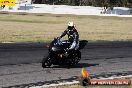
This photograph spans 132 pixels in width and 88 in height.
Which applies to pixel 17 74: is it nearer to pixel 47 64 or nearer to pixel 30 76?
pixel 30 76

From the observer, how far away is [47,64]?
15.7 metres

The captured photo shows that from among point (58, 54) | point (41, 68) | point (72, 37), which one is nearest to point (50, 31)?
point (72, 37)

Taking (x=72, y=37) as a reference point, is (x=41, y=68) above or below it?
below

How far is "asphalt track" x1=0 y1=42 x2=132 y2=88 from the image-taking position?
1323cm

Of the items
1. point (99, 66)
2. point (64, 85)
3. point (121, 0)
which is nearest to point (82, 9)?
point (121, 0)

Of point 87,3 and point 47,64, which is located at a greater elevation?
point 47,64

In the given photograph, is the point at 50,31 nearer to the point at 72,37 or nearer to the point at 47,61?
the point at 72,37

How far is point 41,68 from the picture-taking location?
1563 cm

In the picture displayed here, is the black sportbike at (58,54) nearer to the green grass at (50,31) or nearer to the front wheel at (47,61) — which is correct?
the front wheel at (47,61)

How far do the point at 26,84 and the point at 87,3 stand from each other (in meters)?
105

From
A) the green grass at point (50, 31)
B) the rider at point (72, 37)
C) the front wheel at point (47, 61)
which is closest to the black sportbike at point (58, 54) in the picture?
the front wheel at point (47, 61)

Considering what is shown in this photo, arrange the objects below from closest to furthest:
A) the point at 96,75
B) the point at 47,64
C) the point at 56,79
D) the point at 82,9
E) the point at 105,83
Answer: the point at 105,83, the point at 56,79, the point at 96,75, the point at 47,64, the point at 82,9

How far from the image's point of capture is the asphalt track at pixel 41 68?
521 inches

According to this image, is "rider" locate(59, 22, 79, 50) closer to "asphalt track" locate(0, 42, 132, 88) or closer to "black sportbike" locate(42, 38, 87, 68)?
"black sportbike" locate(42, 38, 87, 68)
